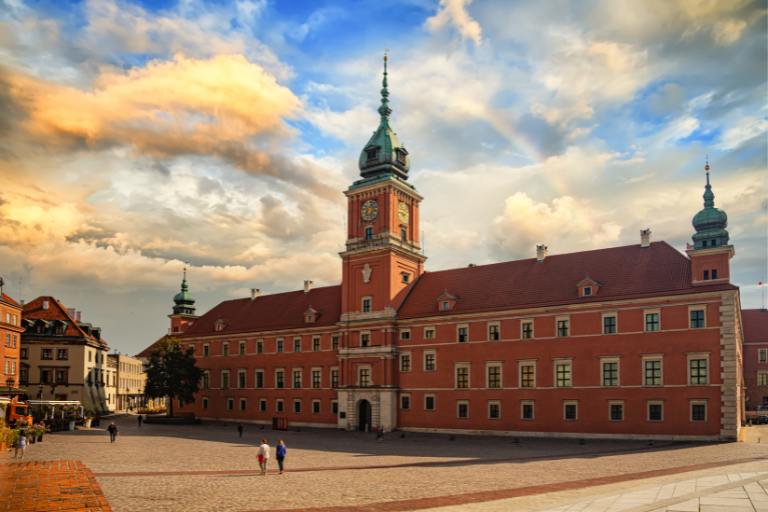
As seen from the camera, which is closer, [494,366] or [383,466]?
[383,466]

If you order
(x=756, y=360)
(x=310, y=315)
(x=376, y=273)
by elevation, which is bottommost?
(x=756, y=360)

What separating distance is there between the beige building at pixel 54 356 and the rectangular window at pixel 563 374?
183ft

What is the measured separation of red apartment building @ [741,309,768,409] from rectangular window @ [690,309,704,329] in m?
40.4

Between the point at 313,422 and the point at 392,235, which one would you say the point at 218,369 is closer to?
the point at 313,422

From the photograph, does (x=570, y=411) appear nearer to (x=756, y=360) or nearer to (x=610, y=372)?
(x=610, y=372)

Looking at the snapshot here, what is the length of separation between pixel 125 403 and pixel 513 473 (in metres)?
95.0

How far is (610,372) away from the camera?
49.8 metres

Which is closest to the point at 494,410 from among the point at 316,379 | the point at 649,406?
the point at 649,406

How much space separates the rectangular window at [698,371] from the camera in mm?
45625

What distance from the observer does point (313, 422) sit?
68.4 m

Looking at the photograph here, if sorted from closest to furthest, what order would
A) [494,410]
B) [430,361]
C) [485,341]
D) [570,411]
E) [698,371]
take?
[698,371] < [570,411] < [494,410] < [485,341] < [430,361]

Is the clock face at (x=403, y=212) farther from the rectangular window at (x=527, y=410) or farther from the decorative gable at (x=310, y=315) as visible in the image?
the rectangular window at (x=527, y=410)

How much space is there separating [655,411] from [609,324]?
7.09 metres

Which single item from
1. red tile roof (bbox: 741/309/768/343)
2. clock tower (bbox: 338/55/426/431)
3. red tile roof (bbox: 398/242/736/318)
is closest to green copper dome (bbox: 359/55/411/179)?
clock tower (bbox: 338/55/426/431)
